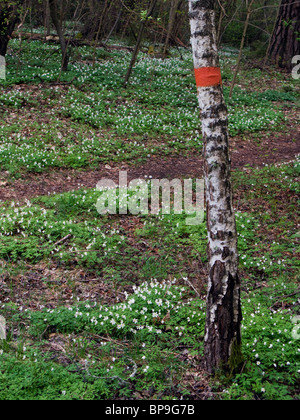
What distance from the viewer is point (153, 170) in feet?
33.8

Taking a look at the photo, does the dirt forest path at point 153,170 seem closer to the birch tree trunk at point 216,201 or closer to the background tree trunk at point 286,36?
the birch tree trunk at point 216,201

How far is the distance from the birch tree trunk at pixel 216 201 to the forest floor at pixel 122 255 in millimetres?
410

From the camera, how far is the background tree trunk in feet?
65.7

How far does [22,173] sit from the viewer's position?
9.31 m

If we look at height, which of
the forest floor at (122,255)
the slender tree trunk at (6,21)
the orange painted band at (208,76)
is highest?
the slender tree trunk at (6,21)

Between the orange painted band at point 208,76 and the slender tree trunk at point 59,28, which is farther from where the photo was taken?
the slender tree trunk at point 59,28

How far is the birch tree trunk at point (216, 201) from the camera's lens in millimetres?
3648

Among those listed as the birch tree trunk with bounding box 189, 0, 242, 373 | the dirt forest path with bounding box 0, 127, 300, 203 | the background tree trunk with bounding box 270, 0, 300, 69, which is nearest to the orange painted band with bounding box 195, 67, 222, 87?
the birch tree trunk with bounding box 189, 0, 242, 373

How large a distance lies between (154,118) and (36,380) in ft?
36.3

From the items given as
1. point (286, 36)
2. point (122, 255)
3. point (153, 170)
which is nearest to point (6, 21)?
point (153, 170)

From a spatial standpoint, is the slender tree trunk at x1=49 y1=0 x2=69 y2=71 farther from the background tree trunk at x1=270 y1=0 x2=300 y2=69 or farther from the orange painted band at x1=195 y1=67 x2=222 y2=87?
the orange painted band at x1=195 y1=67 x2=222 y2=87

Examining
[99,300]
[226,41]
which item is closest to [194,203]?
[99,300]

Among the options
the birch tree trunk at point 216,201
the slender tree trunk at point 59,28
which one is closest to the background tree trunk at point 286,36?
the slender tree trunk at point 59,28

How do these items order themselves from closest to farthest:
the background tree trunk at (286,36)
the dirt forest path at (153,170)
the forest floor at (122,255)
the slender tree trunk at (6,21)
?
the forest floor at (122,255), the dirt forest path at (153,170), the slender tree trunk at (6,21), the background tree trunk at (286,36)
